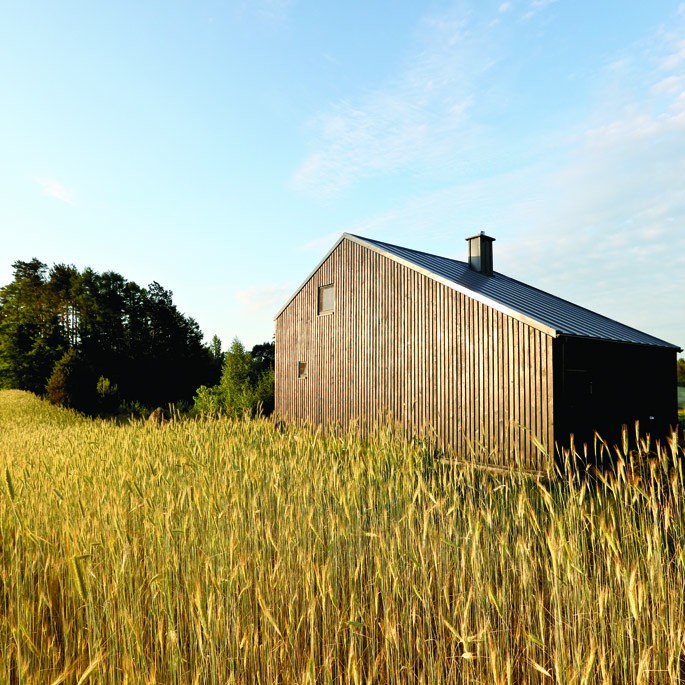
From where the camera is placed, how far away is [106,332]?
31.5 m

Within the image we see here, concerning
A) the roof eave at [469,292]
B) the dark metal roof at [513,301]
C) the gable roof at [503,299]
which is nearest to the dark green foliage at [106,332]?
the gable roof at [503,299]

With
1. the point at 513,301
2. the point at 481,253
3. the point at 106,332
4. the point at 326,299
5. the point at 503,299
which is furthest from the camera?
the point at 106,332

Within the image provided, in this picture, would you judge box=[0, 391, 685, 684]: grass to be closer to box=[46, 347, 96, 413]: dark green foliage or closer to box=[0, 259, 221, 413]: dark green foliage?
box=[46, 347, 96, 413]: dark green foliage

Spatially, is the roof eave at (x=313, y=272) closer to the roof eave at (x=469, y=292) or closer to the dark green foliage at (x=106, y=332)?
the roof eave at (x=469, y=292)

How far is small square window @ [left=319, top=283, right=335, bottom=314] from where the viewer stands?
14.4 metres

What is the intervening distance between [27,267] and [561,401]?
3467 centimetres

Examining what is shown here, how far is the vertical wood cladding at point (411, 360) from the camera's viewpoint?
9.61 meters

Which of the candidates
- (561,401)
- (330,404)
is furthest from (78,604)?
(330,404)

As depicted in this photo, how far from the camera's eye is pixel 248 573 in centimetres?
251

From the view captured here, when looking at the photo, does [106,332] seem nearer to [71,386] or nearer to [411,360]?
[71,386]

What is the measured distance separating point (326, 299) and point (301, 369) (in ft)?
7.84

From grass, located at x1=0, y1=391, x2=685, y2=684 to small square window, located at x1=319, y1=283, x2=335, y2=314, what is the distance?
1064 cm

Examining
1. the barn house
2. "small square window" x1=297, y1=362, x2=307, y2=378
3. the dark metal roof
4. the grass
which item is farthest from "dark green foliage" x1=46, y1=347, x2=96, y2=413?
the grass

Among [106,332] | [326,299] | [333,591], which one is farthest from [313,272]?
[106,332]
